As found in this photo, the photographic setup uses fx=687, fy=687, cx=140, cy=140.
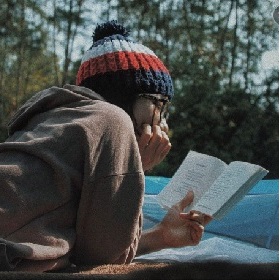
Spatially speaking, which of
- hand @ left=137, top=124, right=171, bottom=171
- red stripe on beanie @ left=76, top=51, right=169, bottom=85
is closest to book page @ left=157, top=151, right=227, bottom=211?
hand @ left=137, top=124, right=171, bottom=171

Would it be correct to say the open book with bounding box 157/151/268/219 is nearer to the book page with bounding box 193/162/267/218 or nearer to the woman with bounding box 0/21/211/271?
the book page with bounding box 193/162/267/218

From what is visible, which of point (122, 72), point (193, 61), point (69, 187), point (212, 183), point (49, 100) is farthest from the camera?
point (193, 61)

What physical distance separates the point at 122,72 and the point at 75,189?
12.8 inches

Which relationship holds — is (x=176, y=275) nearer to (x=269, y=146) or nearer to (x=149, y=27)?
(x=269, y=146)

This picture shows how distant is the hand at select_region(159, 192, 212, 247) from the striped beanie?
0.26 meters

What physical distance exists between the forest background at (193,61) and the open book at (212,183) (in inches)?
183

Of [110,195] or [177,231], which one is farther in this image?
[177,231]

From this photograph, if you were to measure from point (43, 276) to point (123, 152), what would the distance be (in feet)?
1.49

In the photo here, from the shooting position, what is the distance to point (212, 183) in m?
1.44

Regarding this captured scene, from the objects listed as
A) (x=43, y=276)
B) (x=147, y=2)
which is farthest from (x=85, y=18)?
(x=43, y=276)

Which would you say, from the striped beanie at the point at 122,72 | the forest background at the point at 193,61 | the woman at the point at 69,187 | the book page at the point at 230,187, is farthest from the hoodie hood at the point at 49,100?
the forest background at the point at 193,61

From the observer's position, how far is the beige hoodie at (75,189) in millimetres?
1000

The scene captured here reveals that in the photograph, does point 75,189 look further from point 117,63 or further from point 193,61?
point 193,61

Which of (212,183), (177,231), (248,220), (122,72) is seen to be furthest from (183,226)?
(248,220)
